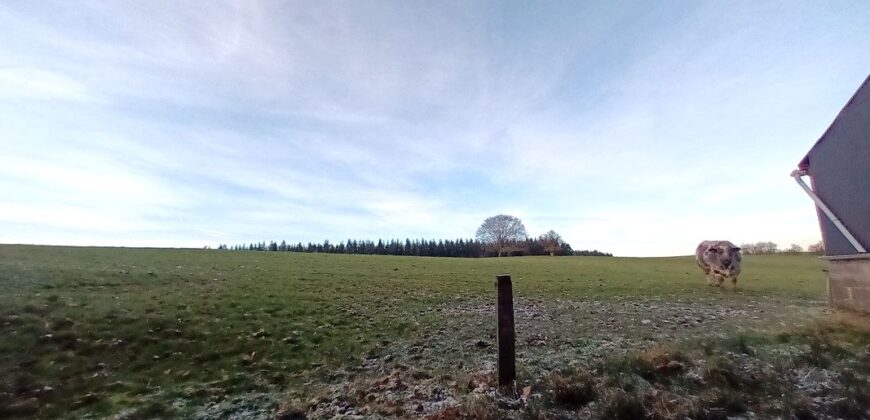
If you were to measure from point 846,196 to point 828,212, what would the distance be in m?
0.85

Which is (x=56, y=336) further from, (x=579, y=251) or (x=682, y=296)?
(x=579, y=251)

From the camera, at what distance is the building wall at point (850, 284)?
43.1ft

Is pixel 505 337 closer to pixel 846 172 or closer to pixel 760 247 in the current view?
pixel 846 172

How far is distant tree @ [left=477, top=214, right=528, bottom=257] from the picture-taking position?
9438cm

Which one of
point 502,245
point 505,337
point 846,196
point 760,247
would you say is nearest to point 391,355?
point 505,337

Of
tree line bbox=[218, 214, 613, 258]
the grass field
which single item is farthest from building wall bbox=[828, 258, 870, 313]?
tree line bbox=[218, 214, 613, 258]

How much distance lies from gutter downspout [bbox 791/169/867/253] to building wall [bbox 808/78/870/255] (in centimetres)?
12

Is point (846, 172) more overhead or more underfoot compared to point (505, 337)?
more overhead

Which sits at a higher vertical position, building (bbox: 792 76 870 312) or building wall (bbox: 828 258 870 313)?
building (bbox: 792 76 870 312)

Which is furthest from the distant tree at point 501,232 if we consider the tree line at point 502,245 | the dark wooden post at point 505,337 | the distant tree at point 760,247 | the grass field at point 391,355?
the dark wooden post at point 505,337

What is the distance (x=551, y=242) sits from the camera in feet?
334

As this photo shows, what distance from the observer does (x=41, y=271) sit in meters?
19.7

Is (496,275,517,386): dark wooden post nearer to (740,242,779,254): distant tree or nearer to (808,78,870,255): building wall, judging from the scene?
(808,78,870,255): building wall

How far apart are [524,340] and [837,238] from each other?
12.7 m
